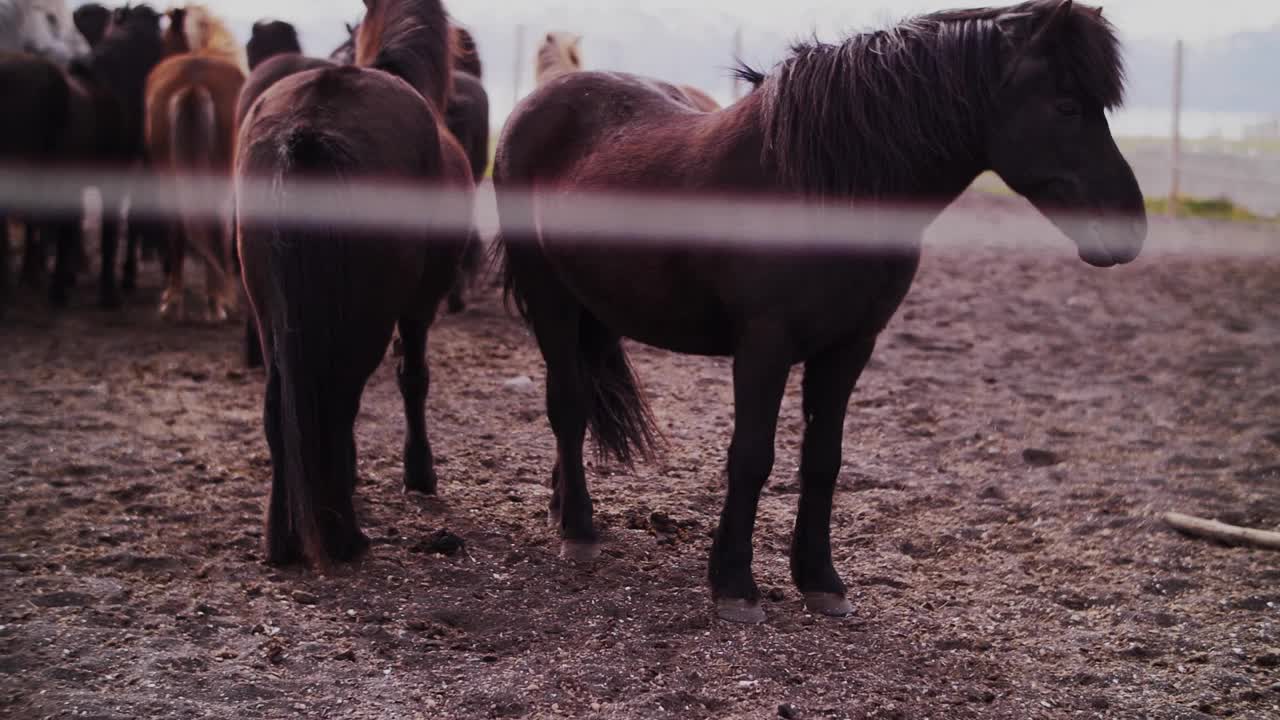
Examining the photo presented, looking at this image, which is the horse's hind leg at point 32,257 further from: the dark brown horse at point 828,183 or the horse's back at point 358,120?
the dark brown horse at point 828,183

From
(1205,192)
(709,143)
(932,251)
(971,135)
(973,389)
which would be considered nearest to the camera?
(971,135)

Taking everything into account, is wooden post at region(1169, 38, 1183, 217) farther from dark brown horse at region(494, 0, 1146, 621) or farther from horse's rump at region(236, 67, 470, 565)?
horse's rump at region(236, 67, 470, 565)

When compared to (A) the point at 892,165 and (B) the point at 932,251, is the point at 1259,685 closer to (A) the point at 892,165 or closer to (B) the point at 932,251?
(A) the point at 892,165

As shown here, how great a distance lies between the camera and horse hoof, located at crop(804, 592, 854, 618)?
3.82 m

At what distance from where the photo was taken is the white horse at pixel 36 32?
11148mm

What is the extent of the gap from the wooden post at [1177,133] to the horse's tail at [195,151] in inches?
493

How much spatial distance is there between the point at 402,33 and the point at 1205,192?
15.2m

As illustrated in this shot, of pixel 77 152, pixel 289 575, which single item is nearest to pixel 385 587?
pixel 289 575

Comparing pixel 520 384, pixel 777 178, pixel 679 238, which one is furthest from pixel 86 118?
pixel 777 178

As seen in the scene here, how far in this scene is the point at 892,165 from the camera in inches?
138

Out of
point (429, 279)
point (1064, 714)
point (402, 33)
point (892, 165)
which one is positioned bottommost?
point (1064, 714)

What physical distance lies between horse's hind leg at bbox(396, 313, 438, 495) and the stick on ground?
120 inches

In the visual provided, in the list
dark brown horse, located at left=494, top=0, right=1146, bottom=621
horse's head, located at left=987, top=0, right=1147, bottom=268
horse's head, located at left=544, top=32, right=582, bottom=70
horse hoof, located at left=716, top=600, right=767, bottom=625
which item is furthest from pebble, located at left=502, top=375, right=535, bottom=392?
horse's head, located at left=987, top=0, right=1147, bottom=268

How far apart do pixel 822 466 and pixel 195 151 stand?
545 centimetres
